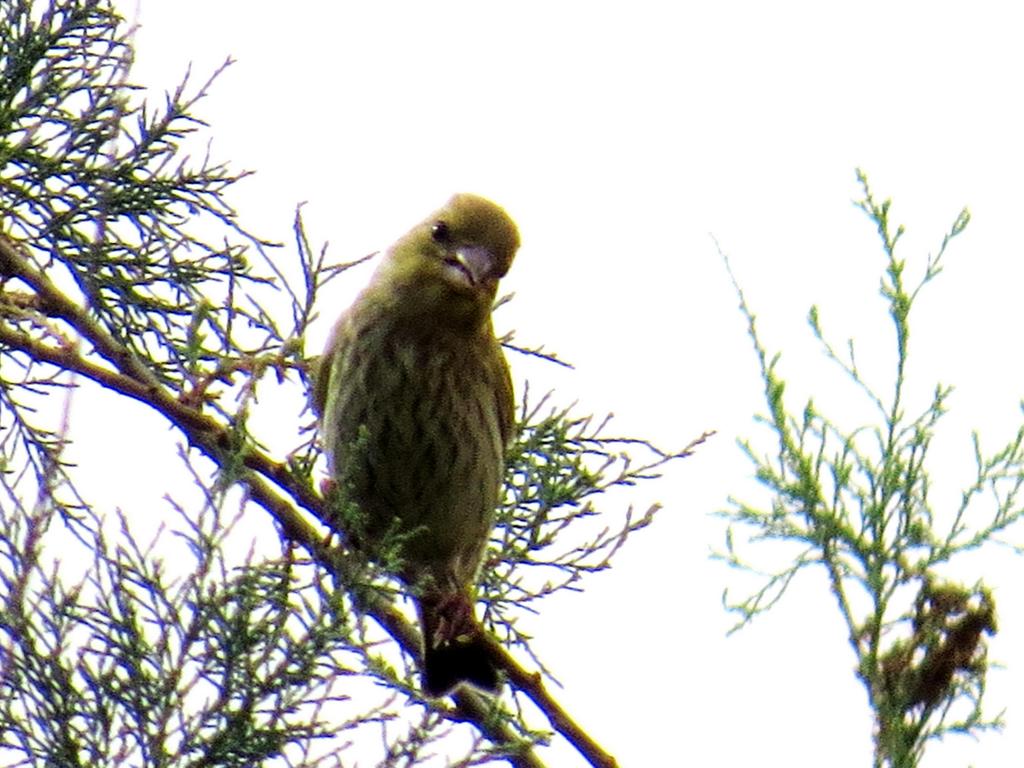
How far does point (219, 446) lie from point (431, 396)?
4.89ft

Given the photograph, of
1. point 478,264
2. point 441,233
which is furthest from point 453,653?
point 441,233

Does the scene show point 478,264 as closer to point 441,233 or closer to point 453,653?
point 441,233

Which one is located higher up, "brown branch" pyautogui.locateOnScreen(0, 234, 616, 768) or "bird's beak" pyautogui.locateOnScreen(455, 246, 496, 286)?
"bird's beak" pyautogui.locateOnScreen(455, 246, 496, 286)

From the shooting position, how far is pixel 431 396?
14.6ft

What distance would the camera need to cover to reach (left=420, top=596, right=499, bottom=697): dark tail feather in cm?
384

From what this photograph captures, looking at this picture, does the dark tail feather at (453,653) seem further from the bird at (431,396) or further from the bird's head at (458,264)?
the bird's head at (458,264)

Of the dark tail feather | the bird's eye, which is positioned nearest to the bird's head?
the bird's eye

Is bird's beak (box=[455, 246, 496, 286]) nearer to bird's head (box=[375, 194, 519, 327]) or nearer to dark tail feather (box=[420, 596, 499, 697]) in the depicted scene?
bird's head (box=[375, 194, 519, 327])

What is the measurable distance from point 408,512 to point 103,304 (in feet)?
3.09

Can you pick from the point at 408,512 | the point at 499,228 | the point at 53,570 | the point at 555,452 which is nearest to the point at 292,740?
the point at 53,570

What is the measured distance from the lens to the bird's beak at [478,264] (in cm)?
441

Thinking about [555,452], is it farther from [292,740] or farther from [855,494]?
[855,494]

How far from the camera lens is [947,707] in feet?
6.95

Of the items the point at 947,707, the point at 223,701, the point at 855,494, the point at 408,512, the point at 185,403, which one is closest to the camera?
the point at 947,707
